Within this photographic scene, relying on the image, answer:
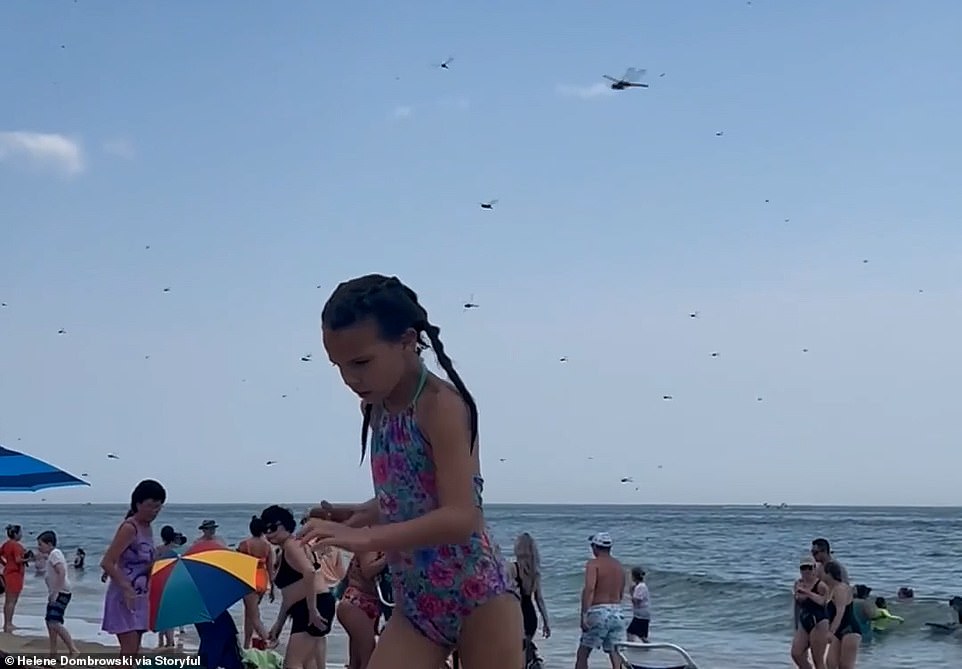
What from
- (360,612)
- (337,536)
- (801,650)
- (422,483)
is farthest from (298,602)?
(337,536)

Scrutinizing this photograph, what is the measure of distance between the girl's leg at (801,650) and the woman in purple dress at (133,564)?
6604 mm

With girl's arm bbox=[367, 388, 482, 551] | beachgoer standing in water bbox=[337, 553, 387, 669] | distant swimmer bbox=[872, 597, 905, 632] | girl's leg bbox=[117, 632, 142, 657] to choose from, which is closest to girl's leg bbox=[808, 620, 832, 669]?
beachgoer standing in water bbox=[337, 553, 387, 669]

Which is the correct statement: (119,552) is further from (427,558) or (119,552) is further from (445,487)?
(445,487)

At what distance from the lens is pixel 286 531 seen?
9.11m

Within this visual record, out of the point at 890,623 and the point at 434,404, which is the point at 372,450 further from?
the point at 890,623

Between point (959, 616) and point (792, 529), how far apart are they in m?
44.6

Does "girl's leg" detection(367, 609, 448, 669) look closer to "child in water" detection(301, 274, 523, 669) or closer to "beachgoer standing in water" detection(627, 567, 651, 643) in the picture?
"child in water" detection(301, 274, 523, 669)

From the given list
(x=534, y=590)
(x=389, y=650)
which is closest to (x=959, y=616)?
(x=534, y=590)

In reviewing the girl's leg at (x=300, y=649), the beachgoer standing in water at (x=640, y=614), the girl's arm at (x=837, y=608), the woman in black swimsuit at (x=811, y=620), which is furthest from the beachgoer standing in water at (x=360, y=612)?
the beachgoer standing in water at (x=640, y=614)

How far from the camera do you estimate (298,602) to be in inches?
361

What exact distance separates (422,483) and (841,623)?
32.1 ft

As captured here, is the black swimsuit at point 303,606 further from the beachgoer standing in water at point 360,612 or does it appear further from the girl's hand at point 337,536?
the girl's hand at point 337,536

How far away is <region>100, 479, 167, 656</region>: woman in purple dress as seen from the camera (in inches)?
304

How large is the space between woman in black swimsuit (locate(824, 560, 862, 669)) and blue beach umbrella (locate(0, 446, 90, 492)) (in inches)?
263
